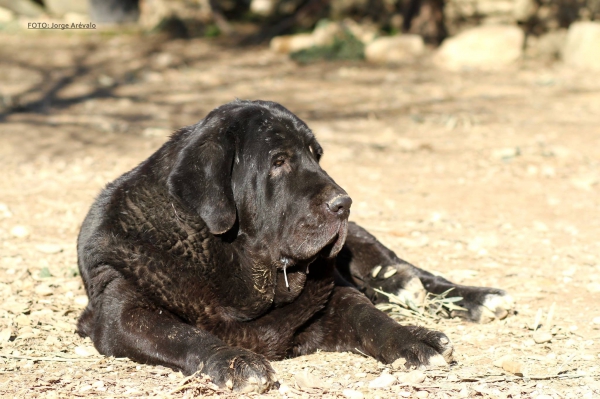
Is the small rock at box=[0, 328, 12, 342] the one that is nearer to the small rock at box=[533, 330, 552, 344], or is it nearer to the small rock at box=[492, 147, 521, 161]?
the small rock at box=[533, 330, 552, 344]

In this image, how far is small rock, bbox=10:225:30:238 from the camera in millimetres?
5941

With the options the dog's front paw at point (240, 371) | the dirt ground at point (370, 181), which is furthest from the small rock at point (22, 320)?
the dog's front paw at point (240, 371)

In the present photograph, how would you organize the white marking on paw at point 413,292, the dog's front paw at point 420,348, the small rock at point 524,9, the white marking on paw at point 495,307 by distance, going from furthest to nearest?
1. the small rock at point 524,9
2. the white marking on paw at point 413,292
3. the white marking on paw at point 495,307
4. the dog's front paw at point 420,348

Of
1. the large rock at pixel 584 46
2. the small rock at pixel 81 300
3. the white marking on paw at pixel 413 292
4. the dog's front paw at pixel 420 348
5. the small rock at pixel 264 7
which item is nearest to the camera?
the dog's front paw at pixel 420 348

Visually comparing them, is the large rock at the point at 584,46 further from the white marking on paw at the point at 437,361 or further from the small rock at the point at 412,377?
the small rock at the point at 412,377

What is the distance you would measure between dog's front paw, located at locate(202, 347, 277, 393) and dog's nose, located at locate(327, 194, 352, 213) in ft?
2.52

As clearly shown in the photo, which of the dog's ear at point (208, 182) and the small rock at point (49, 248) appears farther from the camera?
the small rock at point (49, 248)

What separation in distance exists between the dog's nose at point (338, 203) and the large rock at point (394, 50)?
10837mm

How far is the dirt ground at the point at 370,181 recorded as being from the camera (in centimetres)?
366

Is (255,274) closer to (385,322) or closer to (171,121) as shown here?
(385,322)

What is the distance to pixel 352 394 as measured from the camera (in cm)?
327

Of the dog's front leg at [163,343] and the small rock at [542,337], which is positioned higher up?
the dog's front leg at [163,343]

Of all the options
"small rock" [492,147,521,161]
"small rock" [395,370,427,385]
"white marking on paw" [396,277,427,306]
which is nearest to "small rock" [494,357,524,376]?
"small rock" [395,370,427,385]

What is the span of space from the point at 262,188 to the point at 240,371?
2.99 feet
